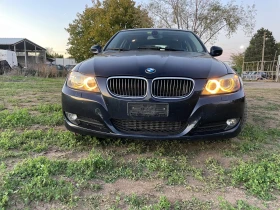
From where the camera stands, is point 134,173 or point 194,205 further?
point 134,173

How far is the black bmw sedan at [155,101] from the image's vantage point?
86.0 inches

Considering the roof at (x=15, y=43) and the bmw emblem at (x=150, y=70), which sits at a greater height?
the roof at (x=15, y=43)

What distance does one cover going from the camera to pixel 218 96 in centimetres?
225

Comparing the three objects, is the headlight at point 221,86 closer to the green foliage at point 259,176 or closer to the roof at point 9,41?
the green foliage at point 259,176

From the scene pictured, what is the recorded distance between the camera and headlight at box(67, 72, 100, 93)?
2.31 m

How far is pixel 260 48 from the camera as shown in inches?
2181

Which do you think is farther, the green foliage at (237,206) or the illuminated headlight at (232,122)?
the illuminated headlight at (232,122)

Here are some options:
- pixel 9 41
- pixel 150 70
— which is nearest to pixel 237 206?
pixel 150 70

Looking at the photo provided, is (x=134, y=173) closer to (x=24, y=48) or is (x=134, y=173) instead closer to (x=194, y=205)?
(x=194, y=205)

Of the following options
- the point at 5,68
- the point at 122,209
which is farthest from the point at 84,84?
the point at 5,68

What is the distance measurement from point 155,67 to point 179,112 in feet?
1.64

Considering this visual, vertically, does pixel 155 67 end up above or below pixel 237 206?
above

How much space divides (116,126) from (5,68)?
14886 mm

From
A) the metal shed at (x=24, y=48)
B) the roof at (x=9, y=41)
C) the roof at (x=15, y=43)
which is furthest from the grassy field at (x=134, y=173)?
the roof at (x=9, y=41)
